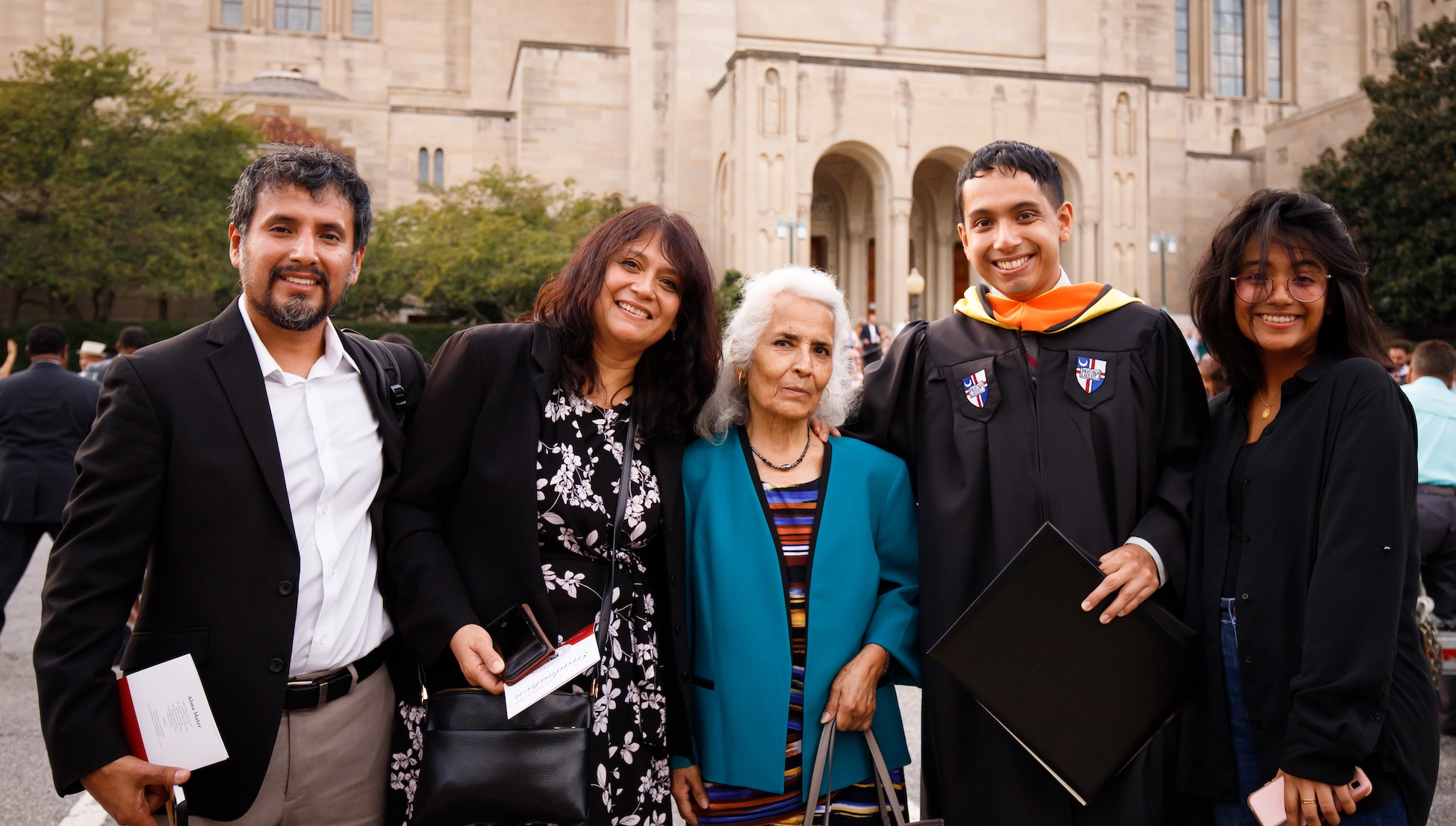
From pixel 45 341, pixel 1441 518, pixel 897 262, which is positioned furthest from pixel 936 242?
pixel 45 341

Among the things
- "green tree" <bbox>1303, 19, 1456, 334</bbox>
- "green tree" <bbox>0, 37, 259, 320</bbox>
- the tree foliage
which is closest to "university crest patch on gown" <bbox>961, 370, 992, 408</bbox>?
the tree foliage

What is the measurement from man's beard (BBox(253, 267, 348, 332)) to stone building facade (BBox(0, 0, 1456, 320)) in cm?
2448

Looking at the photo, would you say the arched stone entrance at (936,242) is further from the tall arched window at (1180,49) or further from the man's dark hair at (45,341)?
the man's dark hair at (45,341)

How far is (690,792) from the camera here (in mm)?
2992

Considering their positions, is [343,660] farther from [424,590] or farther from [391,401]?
[391,401]

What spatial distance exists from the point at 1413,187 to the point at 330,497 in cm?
2945

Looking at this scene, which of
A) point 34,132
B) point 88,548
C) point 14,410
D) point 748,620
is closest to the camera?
point 88,548

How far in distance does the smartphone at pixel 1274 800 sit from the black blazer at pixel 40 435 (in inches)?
287

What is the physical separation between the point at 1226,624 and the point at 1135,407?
2.25 ft

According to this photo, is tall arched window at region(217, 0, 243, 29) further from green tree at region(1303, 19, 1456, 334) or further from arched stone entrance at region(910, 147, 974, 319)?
green tree at region(1303, 19, 1456, 334)

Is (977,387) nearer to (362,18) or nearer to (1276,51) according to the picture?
(362,18)

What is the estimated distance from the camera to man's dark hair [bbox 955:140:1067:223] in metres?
3.26

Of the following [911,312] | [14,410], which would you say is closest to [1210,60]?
[911,312]

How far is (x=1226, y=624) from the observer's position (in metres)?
2.87
